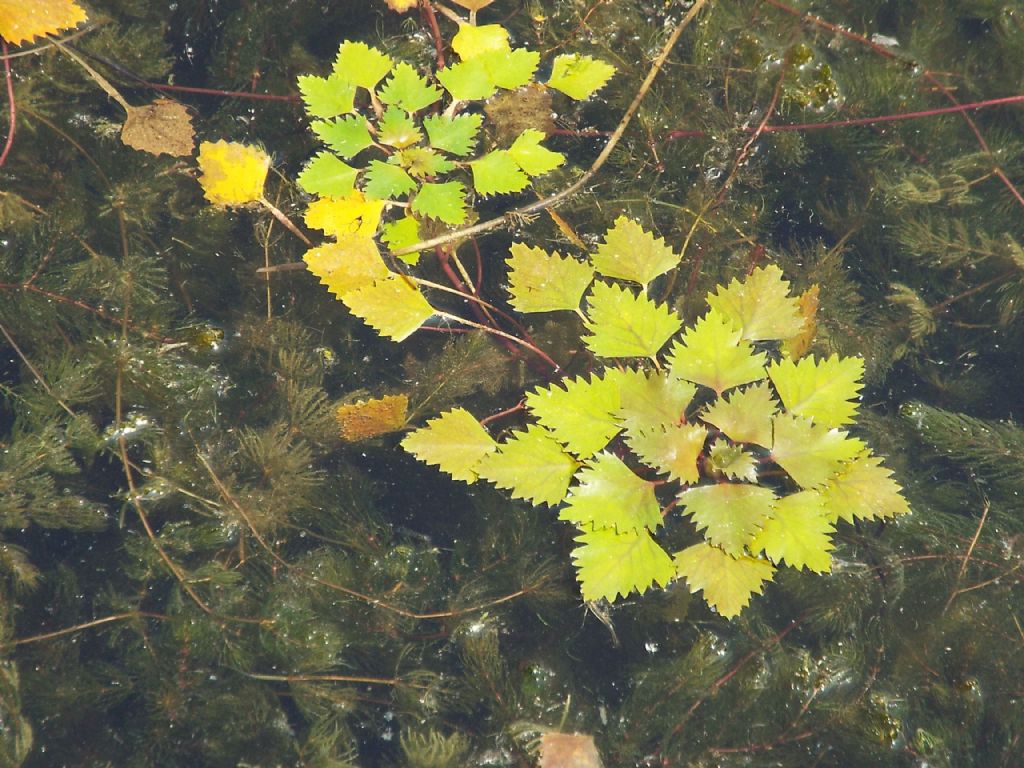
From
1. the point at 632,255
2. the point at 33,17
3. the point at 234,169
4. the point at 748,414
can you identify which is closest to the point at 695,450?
the point at 748,414

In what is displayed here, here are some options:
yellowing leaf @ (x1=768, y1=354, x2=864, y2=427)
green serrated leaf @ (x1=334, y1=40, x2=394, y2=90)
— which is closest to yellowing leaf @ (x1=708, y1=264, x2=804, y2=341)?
yellowing leaf @ (x1=768, y1=354, x2=864, y2=427)

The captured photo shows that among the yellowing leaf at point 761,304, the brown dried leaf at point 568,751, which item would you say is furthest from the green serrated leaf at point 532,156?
the brown dried leaf at point 568,751

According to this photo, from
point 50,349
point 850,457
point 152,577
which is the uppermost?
point 850,457

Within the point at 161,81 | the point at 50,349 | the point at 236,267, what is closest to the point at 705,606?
the point at 236,267

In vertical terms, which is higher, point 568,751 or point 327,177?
point 327,177

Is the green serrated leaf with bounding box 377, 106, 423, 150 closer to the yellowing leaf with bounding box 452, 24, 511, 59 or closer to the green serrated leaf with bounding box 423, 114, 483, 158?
the green serrated leaf with bounding box 423, 114, 483, 158

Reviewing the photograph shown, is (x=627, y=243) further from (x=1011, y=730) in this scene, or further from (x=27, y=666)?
(x=27, y=666)

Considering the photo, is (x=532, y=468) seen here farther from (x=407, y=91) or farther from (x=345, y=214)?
(x=407, y=91)
